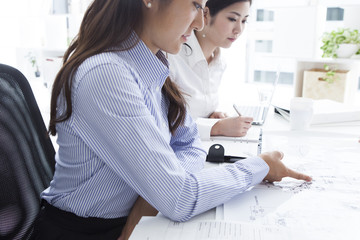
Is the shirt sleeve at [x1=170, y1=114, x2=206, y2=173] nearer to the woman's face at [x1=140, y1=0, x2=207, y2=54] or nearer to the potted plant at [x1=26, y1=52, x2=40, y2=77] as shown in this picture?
the woman's face at [x1=140, y1=0, x2=207, y2=54]

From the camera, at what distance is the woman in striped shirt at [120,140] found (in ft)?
2.39

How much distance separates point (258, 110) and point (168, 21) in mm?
908

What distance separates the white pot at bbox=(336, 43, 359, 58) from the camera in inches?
110

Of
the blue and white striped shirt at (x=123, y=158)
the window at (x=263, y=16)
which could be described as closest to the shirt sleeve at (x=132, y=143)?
the blue and white striped shirt at (x=123, y=158)

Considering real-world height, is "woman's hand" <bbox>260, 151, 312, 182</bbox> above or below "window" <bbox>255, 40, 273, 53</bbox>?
below

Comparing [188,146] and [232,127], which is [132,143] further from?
[232,127]

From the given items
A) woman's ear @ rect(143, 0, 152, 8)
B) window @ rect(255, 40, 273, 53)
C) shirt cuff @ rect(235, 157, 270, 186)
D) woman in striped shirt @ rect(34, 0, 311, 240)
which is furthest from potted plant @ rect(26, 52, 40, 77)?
shirt cuff @ rect(235, 157, 270, 186)

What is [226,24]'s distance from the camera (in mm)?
1825

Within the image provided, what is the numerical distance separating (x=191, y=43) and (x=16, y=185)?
3.75 ft

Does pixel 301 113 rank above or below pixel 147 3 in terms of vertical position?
below

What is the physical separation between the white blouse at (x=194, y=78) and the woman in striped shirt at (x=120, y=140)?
73 cm

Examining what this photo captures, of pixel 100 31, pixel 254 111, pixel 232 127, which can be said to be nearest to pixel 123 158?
pixel 100 31

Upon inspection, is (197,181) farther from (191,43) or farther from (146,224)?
(191,43)

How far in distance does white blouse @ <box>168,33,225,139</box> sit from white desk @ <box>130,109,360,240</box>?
1.93 ft
